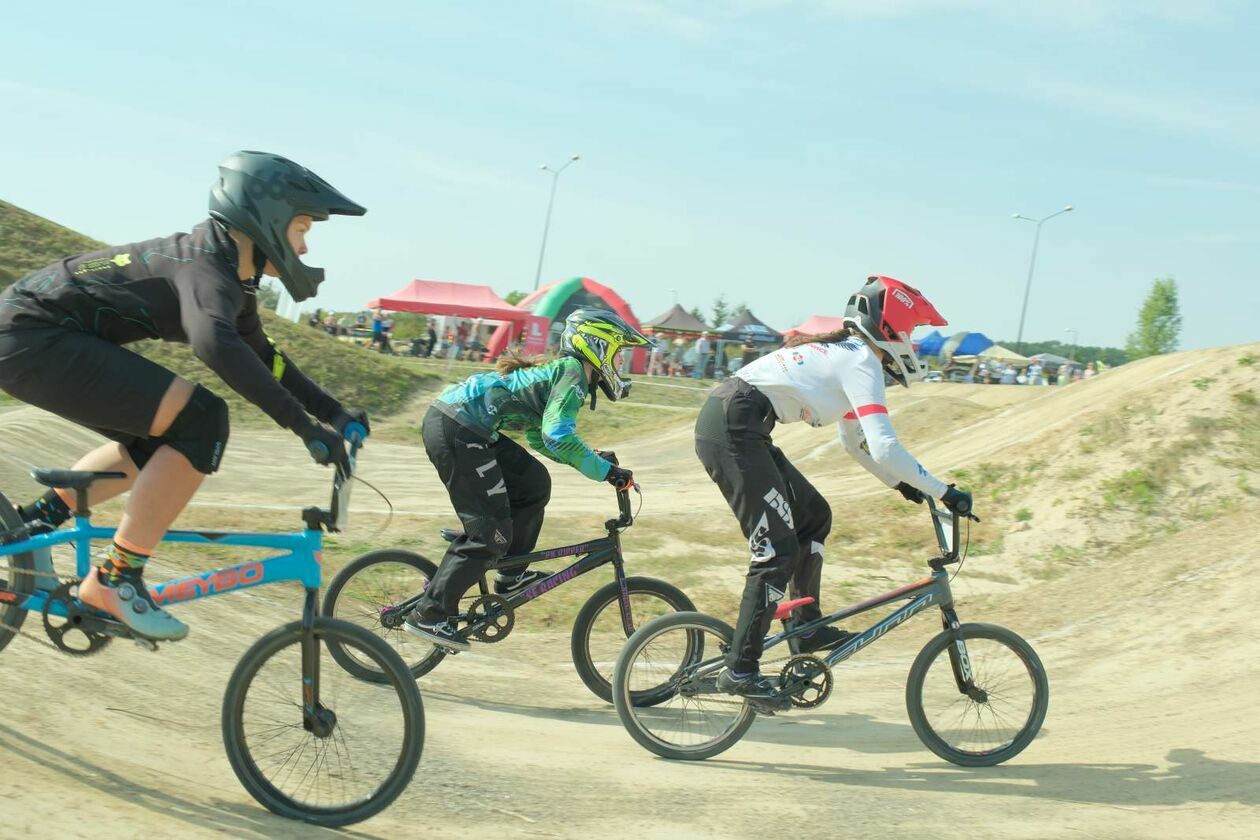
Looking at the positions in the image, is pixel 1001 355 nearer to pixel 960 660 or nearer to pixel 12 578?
pixel 960 660

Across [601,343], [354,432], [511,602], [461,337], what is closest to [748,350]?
[461,337]

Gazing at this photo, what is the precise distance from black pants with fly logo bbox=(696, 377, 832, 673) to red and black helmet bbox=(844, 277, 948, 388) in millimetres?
690

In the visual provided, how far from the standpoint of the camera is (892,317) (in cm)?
580

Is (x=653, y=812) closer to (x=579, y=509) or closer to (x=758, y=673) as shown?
(x=758, y=673)

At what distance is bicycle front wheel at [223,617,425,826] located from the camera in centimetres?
A: 408

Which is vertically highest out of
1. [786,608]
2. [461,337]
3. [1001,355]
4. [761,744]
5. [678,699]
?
[1001,355]

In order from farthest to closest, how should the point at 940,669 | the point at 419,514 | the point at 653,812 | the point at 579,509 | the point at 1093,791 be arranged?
the point at 579,509 → the point at 419,514 → the point at 940,669 → the point at 1093,791 → the point at 653,812

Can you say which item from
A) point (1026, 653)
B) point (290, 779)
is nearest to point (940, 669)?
point (1026, 653)

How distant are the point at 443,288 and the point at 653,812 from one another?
134 feet

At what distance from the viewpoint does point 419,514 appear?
1300 cm

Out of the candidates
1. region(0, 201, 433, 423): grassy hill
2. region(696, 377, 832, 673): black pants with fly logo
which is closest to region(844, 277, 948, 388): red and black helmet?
region(696, 377, 832, 673): black pants with fly logo

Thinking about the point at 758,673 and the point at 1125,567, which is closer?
the point at 758,673

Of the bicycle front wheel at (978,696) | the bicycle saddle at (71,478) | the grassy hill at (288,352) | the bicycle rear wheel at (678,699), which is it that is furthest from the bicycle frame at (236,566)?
the grassy hill at (288,352)

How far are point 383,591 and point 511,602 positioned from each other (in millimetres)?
849
